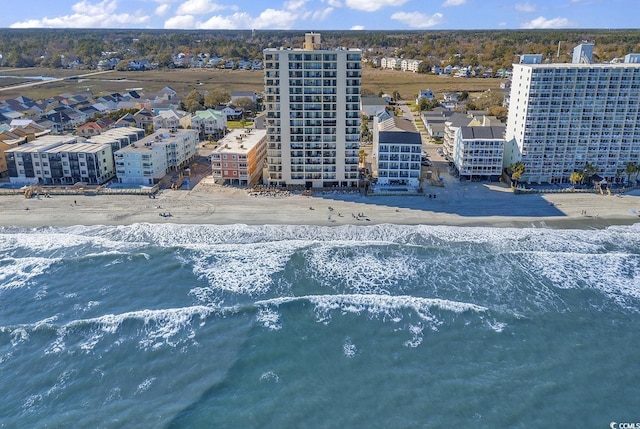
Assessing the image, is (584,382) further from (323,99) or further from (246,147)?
(246,147)

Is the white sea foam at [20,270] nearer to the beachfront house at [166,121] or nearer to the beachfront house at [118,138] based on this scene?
the beachfront house at [118,138]

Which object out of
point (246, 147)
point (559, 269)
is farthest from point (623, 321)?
point (246, 147)

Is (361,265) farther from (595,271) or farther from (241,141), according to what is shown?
(241,141)

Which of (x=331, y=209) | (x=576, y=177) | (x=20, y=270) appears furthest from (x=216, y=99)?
(x=576, y=177)

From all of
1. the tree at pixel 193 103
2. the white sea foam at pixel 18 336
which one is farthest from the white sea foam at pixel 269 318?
the tree at pixel 193 103

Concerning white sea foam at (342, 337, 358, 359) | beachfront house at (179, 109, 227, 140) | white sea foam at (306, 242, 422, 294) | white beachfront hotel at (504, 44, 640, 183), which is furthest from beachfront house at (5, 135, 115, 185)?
white beachfront hotel at (504, 44, 640, 183)
